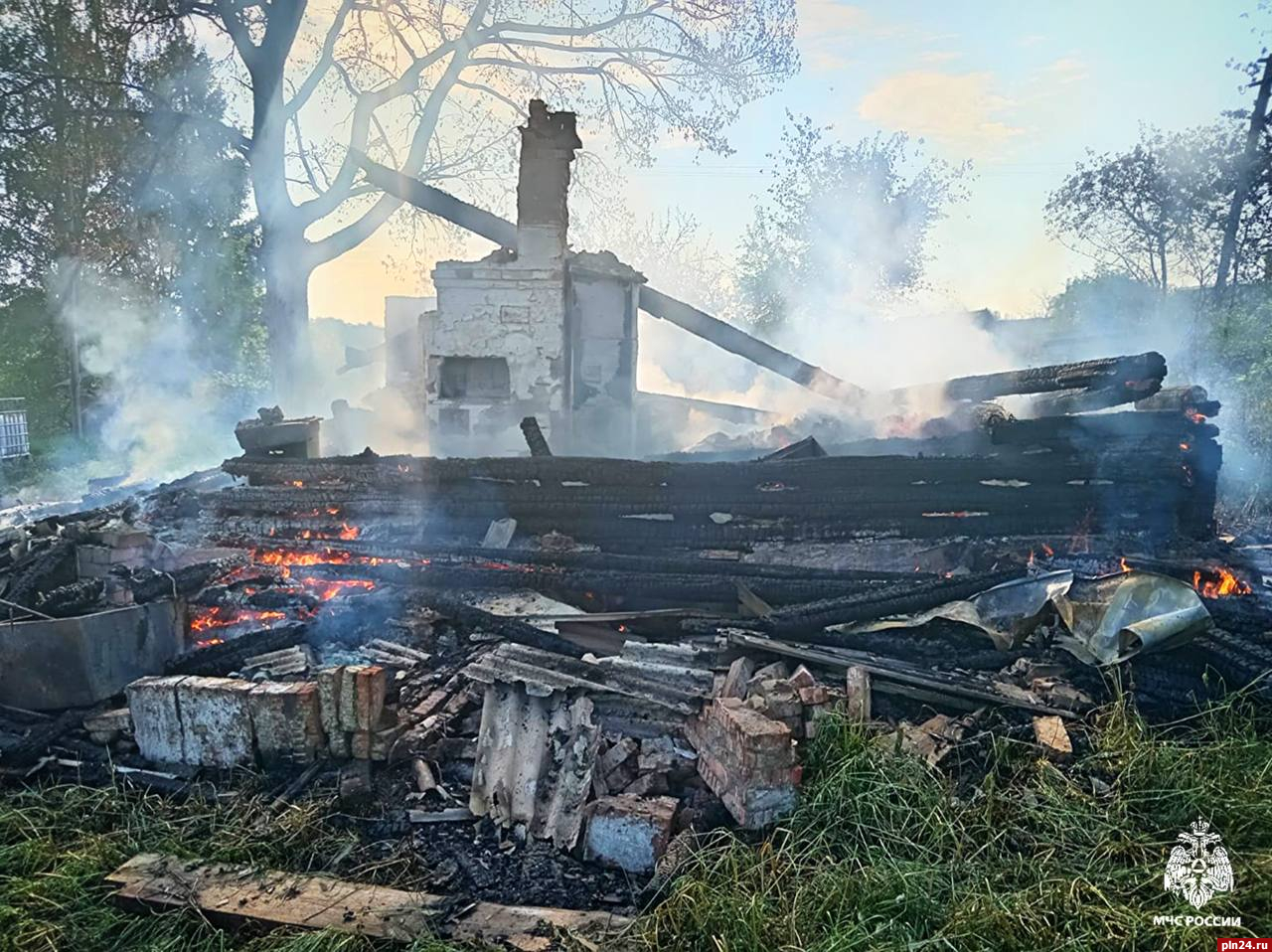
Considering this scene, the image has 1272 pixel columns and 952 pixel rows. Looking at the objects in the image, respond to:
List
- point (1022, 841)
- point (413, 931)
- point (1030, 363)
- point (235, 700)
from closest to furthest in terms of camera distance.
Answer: point (413, 931) → point (1022, 841) → point (235, 700) → point (1030, 363)

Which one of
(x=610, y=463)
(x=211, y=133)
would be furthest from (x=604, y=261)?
(x=211, y=133)

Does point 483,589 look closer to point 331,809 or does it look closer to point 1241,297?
point 331,809

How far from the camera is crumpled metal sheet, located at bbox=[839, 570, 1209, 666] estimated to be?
502cm

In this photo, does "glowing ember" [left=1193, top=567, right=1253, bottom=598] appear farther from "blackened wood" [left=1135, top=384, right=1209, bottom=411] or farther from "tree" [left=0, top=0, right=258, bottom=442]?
"tree" [left=0, top=0, right=258, bottom=442]

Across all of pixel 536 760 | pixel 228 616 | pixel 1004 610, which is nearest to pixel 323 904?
pixel 536 760

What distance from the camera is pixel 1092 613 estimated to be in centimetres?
552

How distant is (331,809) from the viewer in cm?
422

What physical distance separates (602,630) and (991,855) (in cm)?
319

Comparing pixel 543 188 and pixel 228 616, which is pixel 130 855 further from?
pixel 543 188

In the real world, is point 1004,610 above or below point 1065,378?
below

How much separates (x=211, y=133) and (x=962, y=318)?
2167 cm

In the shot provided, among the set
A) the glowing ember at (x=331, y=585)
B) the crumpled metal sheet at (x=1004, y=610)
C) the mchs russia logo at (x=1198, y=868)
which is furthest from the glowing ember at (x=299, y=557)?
the mchs russia logo at (x=1198, y=868)

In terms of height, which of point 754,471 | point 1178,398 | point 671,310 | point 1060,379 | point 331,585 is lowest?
point 331,585

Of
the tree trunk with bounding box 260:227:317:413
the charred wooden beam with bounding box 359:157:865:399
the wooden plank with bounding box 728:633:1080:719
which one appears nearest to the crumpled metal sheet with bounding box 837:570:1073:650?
the wooden plank with bounding box 728:633:1080:719
